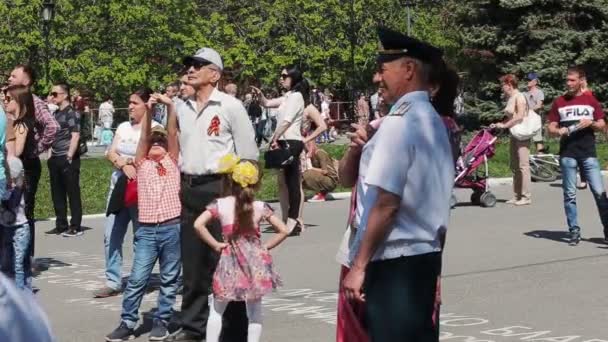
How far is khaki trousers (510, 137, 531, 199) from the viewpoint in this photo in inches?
707

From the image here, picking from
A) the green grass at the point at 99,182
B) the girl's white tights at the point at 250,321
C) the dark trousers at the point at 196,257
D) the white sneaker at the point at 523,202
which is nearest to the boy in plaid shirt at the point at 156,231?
the dark trousers at the point at 196,257

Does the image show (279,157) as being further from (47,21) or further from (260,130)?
(260,130)

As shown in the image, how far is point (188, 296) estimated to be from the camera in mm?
8344

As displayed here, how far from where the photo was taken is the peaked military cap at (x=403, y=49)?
5059 millimetres

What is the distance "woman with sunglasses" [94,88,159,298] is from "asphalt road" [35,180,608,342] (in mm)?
190

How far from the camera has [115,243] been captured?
1055cm

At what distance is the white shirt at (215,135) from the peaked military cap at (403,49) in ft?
10.0

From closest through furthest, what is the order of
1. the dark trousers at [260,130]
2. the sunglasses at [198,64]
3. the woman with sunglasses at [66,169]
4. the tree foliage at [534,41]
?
the sunglasses at [198,64], the woman with sunglasses at [66,169], the tree foliage at [534,41], the dark trousers at [260,130]

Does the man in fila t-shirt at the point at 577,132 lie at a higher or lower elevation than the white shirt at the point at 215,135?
lower

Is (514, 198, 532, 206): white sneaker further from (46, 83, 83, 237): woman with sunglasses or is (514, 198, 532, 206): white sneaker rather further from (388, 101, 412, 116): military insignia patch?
(388, 101, 412, 116): military insignia patch

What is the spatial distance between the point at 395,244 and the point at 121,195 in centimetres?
525

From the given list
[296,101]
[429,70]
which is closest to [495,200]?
[296,101]

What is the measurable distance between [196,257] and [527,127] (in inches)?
405

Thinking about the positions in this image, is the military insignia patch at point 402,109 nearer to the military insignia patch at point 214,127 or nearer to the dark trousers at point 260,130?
the military insignia patch at point 214,127
